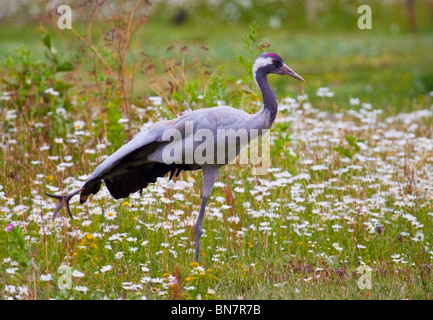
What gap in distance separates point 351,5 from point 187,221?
3064 cm

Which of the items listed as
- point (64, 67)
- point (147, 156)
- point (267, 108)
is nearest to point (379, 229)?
point (267, 108)

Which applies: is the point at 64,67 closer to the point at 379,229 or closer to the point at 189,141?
the point at 189,141

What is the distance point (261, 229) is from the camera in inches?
217

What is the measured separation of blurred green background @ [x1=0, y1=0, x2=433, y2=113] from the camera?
16.1 m

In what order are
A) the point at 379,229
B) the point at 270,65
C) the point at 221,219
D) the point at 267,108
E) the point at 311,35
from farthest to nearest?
1. the point at 311,35
2. the point at 221,219
3. the point at 379,229
4. the point at 270,65
5. the point at 267,108

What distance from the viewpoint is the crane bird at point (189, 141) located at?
193 inches

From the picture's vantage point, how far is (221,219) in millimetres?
5973

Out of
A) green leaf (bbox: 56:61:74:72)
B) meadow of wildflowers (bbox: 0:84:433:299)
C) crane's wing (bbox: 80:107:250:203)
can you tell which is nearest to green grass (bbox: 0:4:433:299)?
meadow of wildflowers (bbox: 0:84:433:299)

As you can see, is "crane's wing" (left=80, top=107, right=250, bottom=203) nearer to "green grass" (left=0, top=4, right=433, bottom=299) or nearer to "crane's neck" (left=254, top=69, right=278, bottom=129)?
"crane's neck" (left=254, top=69, right=278, bottom=129)

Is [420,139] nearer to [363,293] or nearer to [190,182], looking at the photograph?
[190,182]

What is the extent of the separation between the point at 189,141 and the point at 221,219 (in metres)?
1.26

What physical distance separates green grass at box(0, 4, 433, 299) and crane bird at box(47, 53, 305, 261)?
330 mm

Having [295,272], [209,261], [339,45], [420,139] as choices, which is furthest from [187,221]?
[339,45]
